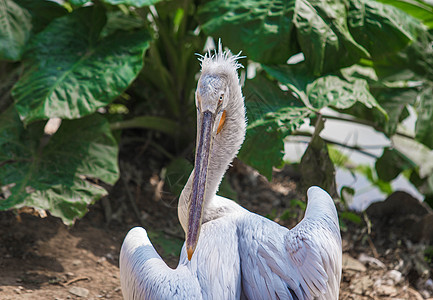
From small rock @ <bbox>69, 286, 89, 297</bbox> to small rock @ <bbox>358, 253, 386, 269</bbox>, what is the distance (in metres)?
1.62

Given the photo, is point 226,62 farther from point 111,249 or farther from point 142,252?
point 111,249

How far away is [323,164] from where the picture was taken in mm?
2650

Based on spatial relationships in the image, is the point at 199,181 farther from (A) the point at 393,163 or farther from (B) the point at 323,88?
(A) the point at 393,163

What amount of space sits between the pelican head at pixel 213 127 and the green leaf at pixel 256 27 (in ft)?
2.42

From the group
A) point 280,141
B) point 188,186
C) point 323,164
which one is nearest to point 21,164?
point 188,186

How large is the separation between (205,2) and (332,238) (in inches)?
68.6

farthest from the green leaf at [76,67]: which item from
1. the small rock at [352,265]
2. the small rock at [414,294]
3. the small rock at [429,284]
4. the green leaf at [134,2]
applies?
the small rock at [429,284]

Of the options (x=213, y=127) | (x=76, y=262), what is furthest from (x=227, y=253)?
(x=76, y=262)

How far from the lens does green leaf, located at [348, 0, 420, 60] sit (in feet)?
9.04

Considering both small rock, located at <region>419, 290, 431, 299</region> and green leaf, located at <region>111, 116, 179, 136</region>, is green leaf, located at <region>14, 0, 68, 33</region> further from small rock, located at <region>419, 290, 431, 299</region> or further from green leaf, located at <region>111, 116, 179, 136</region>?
small rock, located at <region>419, 290, 431, 299</region>

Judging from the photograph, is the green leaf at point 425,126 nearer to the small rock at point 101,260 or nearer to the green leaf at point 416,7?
the green leaf at point 416,7

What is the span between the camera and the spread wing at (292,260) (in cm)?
169

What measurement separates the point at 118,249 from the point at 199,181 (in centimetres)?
129

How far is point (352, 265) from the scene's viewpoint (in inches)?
113
